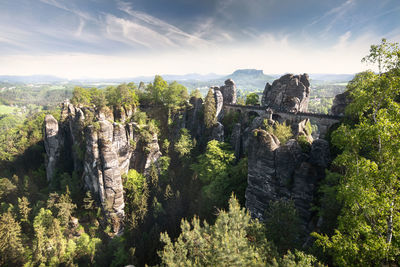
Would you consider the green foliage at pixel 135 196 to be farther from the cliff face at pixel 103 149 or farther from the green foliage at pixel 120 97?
the green foliage at pixel 120 97

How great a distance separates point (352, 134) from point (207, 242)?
45.5 feet

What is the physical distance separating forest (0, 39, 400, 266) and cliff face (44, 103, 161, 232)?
0.73 meters

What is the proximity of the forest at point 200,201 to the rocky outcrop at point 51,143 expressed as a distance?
220 centimetres

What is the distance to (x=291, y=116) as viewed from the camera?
4075cm

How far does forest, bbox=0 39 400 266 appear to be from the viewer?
10.8 meters

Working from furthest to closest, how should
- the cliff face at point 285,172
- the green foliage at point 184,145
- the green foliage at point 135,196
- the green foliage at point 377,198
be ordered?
the green foliage at point 184,145 < the green foliage at point 135,196 < the cliff face at point 285,172 < the green foliage at point 377,198

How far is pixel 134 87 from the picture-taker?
50.1 meters

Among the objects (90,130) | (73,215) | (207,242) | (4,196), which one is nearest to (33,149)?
(4,196)

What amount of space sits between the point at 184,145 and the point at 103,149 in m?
16.4

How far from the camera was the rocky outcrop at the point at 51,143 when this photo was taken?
43.5 metres

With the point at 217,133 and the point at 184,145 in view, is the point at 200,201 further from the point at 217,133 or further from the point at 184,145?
the point at 217,133

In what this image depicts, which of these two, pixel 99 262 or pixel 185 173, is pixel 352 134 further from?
pixel 99 262

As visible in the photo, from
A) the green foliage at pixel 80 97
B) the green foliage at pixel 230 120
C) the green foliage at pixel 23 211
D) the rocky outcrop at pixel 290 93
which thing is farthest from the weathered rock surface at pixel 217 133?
the green foliage at pixel 23 211

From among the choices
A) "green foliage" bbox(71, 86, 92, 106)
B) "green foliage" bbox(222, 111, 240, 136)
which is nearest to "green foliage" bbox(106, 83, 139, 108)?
"green foliage" bbox(71, 86, 92, 106)
